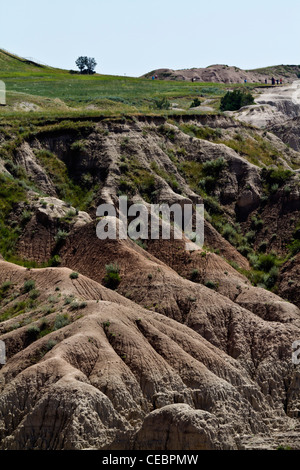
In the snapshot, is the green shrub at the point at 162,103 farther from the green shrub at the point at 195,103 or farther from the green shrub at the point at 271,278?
the green shrub at the point at 271,278

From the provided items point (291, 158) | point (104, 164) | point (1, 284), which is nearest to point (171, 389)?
point (1, 284)

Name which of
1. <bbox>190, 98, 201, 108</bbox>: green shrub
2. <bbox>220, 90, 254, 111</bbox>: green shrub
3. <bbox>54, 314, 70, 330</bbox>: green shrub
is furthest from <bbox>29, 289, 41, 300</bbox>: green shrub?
<bbox>220, 90, 254, 111</bbox>: green shrub

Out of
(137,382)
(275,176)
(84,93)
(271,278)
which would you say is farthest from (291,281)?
(84,93)

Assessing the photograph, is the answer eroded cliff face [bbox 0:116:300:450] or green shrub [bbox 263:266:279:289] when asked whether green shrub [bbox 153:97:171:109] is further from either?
green shrub [bbox 263:266:279:289]

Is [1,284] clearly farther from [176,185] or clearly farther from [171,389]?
[176,185]
